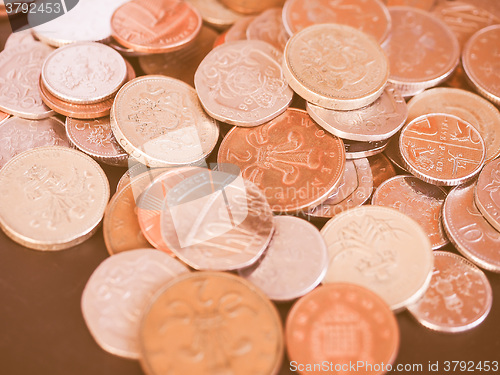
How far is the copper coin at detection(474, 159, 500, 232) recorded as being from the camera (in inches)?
67.8

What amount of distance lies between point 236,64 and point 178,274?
95 centimetres

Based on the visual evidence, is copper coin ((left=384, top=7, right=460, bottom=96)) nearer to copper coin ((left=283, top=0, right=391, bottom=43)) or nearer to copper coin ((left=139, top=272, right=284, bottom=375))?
copper coin ((left=283, top=0, right=391, bottom=43))

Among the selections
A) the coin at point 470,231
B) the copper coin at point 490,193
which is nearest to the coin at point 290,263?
the coin at point 470,231

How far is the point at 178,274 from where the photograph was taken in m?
1.53

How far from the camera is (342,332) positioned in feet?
4.67

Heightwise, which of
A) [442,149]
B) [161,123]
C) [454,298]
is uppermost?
[161,123]

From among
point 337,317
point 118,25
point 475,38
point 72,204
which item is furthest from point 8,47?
point 475,38

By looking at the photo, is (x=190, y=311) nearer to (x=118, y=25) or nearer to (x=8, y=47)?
(x=118, y=25)

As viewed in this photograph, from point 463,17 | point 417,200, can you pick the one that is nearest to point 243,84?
point 417,200

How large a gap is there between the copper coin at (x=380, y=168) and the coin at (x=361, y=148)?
0.10 metres

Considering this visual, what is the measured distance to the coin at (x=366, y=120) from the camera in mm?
1774

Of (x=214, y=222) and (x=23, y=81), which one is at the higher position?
(x=23, y=81)

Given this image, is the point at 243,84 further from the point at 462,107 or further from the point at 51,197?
the point at 462,107

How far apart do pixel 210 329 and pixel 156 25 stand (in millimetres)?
1428
